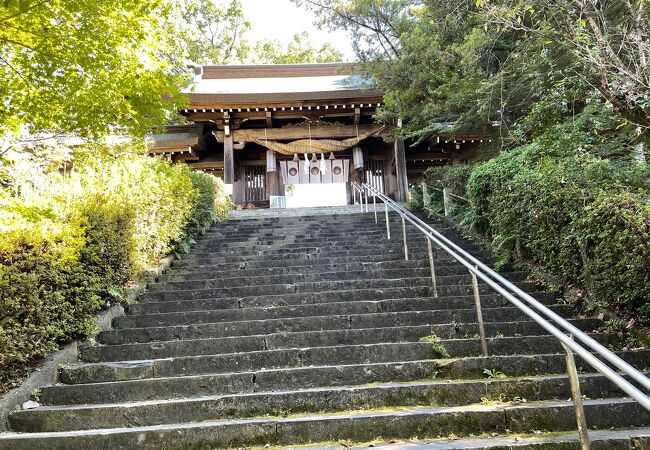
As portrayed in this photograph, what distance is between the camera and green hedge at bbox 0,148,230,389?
11.9 ft

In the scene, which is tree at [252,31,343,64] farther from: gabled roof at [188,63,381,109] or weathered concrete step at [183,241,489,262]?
weathered concrete step at [183,241,489,262]

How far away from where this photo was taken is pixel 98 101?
474 cm

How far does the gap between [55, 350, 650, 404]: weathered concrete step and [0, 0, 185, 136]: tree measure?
302 centimetres

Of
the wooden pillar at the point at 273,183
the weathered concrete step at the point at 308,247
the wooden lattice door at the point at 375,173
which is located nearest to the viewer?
the weathered concrete step at the point at 308,247

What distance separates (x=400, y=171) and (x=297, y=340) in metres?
9.12

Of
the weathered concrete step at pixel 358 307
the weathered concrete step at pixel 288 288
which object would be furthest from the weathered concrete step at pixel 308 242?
the weathered concrete step at pixel 358 307

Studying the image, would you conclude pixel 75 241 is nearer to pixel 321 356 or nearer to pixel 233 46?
pixel 321 356

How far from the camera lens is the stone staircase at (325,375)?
2.80 metres

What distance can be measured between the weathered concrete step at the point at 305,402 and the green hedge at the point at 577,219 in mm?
1187

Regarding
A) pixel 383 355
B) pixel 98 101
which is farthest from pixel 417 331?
pixel 98 101

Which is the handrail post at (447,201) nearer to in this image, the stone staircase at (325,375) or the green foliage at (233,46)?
the stone staircase at (325,375)

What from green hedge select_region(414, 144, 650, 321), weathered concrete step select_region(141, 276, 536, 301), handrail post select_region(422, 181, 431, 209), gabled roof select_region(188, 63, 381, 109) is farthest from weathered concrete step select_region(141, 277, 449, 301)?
gabled roof select_region(188, 63, 381, 109)

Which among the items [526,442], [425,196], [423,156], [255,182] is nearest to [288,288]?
[526,442]

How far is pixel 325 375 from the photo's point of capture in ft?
11.3
